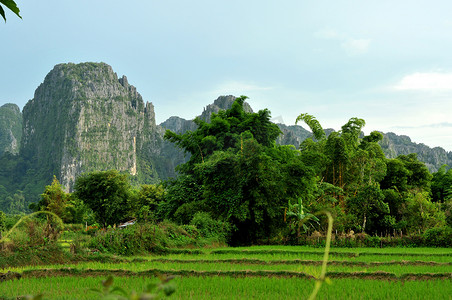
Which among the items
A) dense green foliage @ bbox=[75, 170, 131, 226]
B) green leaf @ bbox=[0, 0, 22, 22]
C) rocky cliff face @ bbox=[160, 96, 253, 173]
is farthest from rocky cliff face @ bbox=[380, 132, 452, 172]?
green leaf @ bbox=[0, 0, 22, 22]

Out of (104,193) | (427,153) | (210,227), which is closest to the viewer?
(210,227)

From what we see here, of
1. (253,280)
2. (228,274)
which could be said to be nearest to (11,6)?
(253,280)

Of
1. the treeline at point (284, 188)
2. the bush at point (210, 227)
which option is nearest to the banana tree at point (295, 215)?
the treeline at point (284, 188)

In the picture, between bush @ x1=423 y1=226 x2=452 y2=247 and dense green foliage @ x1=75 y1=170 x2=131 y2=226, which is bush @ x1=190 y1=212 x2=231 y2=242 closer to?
bush @ x1=423 y1=226 x2=452 y2=247

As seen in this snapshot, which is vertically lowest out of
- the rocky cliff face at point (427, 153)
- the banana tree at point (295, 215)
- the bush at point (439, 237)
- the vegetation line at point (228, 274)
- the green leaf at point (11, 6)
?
the bush at point (439, 237)

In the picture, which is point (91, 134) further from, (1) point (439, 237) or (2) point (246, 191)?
(1) point (439, 237)

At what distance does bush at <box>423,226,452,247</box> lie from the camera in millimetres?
14250

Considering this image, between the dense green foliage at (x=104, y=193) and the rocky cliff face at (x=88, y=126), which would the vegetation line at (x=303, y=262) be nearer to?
the dense green foliage at (x=104, y=193)

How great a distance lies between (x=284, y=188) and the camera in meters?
15.9

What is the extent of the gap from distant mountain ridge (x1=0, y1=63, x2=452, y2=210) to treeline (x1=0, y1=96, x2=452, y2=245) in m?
80.5

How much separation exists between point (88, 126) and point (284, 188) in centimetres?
11307

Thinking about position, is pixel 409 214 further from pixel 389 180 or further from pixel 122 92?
pixel 122 92

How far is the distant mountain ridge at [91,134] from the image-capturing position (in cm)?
11262

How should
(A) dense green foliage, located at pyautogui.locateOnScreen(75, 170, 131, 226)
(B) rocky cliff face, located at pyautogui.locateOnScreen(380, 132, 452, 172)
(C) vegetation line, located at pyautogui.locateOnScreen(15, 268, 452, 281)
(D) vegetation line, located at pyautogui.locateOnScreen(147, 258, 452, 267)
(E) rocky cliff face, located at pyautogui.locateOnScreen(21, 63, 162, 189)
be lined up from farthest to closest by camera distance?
(E) rocky cliff face, located at pyautogui.locateOnScreen(21, 63, 162, 189), (B) rocky cliff face, located at pyautogui.locateOnScreen(380, 132, 452, 172), (A) dense green foliage, located at pyautogui.locateOnScreen(75, 170, 131, 226), (D) vegetation line, located at pyautogui.locateOnScreen(147, 258, 452, 267), (C) vegetation line, located at pyautogui.locateOnScreen(15, 268, 452, 281)
